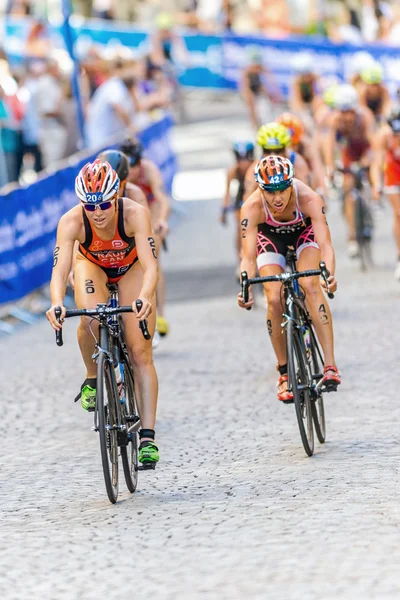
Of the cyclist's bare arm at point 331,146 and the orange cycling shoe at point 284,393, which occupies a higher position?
the cyclist's bare arm at point 331,146

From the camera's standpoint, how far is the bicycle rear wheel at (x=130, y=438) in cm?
812

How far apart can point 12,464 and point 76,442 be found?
677mm

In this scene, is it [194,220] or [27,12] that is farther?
[27,12]

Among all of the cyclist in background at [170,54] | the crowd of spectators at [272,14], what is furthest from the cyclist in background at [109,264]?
the crowd of spectators at [272,14]

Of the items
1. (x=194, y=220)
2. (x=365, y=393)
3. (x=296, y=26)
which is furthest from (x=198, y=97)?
(x=365, y=393)

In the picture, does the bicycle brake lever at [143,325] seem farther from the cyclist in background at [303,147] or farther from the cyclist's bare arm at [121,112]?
the cyclist's bare arm at [121,112]

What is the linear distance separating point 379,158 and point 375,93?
225 inches

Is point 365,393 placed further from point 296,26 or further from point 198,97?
point 198,97

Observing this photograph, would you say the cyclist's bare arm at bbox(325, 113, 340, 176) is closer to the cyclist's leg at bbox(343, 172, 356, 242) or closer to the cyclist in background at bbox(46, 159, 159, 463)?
the cyclist's leg at bbox(343, 172, 356, 242)

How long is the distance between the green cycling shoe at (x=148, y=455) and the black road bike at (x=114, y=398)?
1.5 inches

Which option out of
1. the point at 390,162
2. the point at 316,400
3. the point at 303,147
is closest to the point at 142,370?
the point at 316,400

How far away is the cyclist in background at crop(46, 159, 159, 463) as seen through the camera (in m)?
8.33

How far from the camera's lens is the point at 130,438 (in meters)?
8.06

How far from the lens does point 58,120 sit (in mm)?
22031
